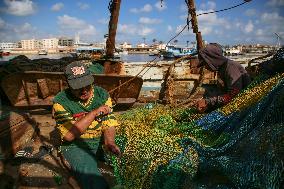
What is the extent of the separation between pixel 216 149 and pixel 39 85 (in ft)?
23.7

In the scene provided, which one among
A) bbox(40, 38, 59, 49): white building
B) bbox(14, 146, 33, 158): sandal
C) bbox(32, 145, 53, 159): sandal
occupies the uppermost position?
bbox(40, 38, 59, 49): white building

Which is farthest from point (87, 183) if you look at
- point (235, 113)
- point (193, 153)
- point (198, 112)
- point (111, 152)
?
point (198, 112)

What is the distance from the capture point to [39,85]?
9.21 m

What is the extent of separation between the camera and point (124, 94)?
32.8 ft

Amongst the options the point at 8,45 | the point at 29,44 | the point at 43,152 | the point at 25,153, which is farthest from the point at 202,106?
the point at 29,44

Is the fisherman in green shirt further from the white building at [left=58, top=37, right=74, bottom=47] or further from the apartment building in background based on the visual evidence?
the apartment building in background

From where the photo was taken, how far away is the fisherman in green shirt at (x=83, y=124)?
3.60 meters

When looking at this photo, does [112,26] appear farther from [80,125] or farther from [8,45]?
[8,45]

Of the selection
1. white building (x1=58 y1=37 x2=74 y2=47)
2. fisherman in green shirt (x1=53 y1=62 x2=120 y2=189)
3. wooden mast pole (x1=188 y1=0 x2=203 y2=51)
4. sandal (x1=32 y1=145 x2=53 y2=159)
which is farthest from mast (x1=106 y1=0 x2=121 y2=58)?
white building (x1=58 y1=37 x2=74 y2=47)

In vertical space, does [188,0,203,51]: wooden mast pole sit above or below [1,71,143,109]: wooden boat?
above

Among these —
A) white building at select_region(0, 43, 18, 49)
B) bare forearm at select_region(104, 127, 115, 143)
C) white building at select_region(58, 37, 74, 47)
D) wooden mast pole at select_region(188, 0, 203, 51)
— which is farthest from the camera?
white building at select_region(0, 43, 18, 49)

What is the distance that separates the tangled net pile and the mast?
6.12m

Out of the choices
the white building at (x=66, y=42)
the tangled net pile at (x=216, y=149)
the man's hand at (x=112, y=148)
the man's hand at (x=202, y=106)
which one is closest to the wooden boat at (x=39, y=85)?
the man's hand at (x=202, y=106)

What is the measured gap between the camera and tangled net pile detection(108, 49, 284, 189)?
2.71 m
